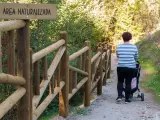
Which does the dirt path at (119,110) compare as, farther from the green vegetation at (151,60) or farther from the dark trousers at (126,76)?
the green vegetation at (151,60)

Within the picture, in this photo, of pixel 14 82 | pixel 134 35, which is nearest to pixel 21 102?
Answer: pixel 14 82

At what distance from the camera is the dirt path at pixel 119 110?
686 centimetres

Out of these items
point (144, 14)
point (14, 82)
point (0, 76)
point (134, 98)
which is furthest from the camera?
point (144, 14)

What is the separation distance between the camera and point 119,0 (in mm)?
22375

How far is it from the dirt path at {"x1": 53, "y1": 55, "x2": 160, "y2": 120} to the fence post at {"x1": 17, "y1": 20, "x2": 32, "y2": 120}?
2.30 m

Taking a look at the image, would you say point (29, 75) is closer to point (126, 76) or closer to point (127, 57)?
point (127, 57)

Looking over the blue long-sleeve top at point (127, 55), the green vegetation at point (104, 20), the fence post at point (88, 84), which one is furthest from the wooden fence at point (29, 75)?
the green vegetation at point (104, 20)

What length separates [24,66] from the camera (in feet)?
13.3

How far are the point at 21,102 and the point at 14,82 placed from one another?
423mm

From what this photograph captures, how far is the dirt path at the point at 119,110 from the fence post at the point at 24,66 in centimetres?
230

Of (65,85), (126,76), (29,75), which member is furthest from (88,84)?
(29,75)

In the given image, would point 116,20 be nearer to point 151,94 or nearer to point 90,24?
point 90,24

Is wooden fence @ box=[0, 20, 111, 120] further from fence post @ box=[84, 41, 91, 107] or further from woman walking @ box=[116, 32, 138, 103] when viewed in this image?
woman walking @ box=[116, 32, 138, 103]

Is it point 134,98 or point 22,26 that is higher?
point 22,26
